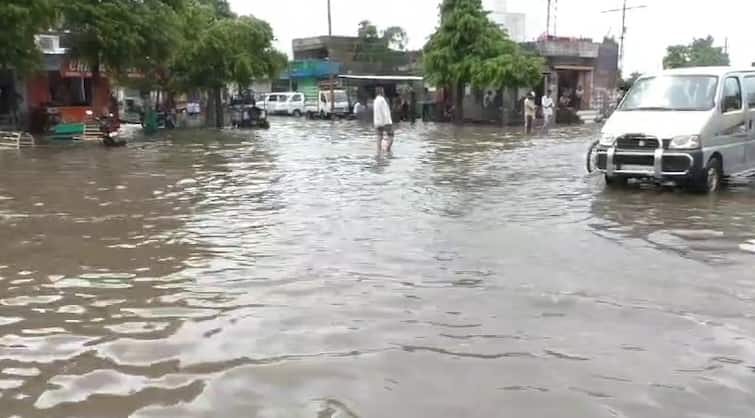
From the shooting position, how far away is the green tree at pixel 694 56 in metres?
69.2

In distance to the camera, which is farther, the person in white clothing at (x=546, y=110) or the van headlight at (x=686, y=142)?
the person in white clothing at (x=546, y=110)

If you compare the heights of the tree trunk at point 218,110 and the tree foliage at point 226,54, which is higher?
the tree foliage at point 226,54

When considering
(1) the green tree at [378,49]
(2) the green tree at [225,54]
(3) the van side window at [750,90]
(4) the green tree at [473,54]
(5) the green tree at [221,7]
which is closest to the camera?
(3) the van side window at [750,90]

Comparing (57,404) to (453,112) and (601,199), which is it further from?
(453,112)

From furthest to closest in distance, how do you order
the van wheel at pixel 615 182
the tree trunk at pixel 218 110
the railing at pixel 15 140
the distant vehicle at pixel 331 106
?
the distant vehicle at pixel 331 106, the tree trunk at pixel 218 110, the railing at pixel 15 140, the van wheel at pixel 615 182

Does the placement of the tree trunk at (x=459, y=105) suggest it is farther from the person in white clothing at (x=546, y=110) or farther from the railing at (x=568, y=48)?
the railing at (x=568, y=48)

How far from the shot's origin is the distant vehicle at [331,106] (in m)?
45.5

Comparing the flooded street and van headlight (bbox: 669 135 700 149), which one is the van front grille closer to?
van headlight (bbox: 669 135 700 149)

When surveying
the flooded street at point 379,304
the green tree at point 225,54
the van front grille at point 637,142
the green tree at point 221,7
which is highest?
the green tree at point 221,7

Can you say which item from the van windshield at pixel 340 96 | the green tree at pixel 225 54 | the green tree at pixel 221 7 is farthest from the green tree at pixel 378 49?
the green tree at pixel 225 54

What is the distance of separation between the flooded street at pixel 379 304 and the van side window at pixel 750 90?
150 cm

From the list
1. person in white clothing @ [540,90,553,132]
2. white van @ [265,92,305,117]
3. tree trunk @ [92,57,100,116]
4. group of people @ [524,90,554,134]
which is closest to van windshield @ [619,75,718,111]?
group of people @ [524,90,554,134]

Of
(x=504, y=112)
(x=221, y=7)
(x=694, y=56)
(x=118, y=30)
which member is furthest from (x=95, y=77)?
(x=694, y=56)

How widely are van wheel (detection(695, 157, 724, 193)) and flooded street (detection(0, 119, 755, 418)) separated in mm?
240
